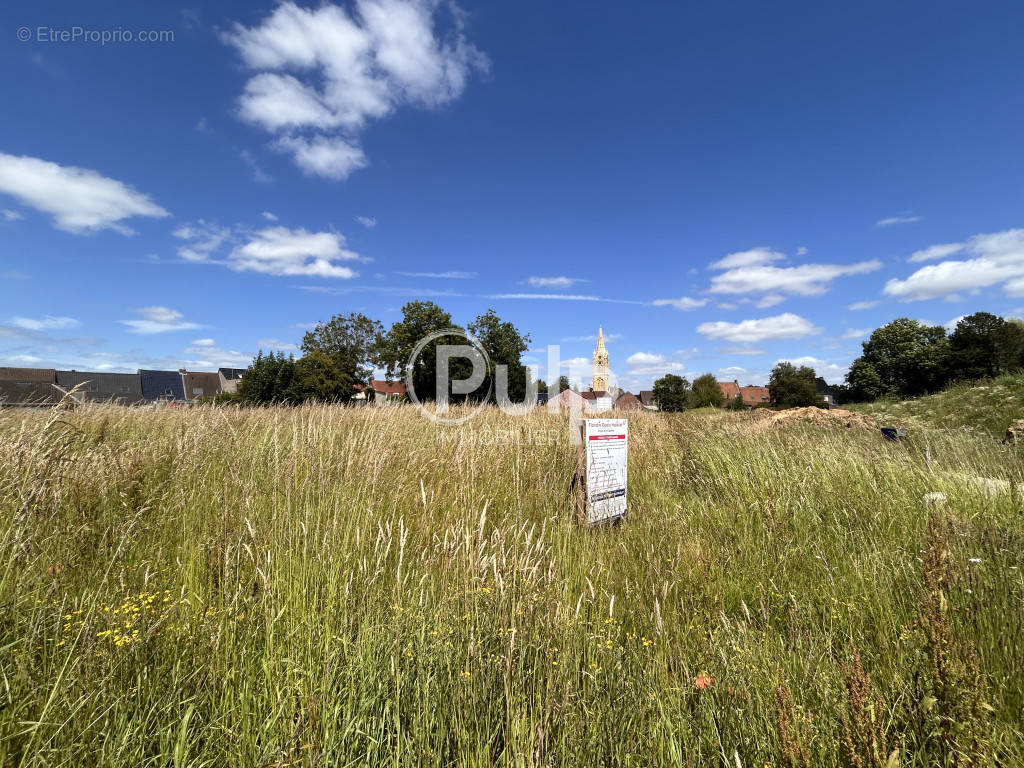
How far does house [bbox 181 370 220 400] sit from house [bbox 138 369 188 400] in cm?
77

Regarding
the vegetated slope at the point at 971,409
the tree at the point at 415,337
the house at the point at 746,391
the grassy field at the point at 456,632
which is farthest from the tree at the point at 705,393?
the grassy field at the point at 456,632

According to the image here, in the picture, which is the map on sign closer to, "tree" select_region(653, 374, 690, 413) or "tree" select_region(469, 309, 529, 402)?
"tree" select_region(469, 309, 529, 402)

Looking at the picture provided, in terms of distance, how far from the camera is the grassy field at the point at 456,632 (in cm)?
136

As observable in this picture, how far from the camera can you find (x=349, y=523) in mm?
2705

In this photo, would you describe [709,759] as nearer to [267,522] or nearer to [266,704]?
[266,704]

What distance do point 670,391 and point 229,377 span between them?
80.9 metres

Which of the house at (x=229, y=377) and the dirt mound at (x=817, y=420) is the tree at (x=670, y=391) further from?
the house at (x=229, y=377)

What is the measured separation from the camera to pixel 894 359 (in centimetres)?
4734

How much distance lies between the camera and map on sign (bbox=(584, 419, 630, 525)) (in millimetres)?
4617

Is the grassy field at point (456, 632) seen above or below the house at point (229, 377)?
below

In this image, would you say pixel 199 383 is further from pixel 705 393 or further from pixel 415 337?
pixel 705 393

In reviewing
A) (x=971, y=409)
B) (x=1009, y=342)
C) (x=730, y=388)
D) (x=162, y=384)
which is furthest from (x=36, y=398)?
(x=730, y=388)

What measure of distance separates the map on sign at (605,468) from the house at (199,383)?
79323 millimetres

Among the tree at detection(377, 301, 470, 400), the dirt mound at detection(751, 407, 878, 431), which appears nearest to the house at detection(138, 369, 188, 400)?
the tree at detection(377, 301, 470, 400)
